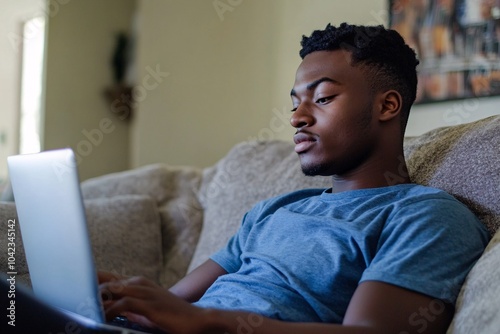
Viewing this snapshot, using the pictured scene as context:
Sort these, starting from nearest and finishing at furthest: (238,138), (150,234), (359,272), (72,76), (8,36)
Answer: (359,272)
(150,234)
(238,138)
(72,76)
(8,36)

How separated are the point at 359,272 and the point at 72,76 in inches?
127

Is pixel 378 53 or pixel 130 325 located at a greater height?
pixel 378 53

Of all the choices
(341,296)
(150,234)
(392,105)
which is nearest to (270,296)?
(341,296)

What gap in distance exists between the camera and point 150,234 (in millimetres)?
1791

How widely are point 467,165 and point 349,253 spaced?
32 cm

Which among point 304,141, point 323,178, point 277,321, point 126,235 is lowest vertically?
point 126,235

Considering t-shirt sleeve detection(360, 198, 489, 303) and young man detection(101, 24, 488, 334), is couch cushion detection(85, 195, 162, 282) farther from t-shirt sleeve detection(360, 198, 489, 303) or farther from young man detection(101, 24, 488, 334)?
t-shirt sleeve detection(360, 198, 489, 303)

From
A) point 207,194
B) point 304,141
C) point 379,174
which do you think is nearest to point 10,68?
point 207,194

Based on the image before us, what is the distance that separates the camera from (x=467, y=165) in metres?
1.15

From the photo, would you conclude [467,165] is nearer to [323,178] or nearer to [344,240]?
[344,240]

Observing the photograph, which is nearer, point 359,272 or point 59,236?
point 59,236

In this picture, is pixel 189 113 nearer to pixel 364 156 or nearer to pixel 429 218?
pixel 364 156

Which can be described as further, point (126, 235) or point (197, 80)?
point (197, 80)

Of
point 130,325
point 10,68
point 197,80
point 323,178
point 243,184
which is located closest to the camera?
point 130,325
